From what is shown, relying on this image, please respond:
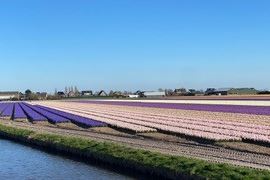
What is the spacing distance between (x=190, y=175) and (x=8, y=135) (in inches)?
825

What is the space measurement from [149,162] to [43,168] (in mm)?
5021

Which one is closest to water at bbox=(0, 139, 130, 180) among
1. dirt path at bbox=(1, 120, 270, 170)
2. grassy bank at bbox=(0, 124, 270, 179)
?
grassy bank at bbox=(0, 124, 270, 179)

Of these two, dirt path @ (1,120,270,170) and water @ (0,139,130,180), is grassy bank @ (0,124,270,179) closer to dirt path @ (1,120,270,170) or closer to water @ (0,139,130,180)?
water @ (0,139,130,180)

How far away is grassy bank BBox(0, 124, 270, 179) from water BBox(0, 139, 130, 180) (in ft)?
2.21

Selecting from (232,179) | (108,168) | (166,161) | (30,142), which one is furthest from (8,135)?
(232,179)

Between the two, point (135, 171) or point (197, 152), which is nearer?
point (135, 171)

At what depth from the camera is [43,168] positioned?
2070cm

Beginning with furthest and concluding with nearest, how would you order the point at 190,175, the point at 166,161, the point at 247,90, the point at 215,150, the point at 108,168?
the point at 247,90 < the point at 215,150 < the point at 108,168 < the point at 166,161 < the point at 190,175

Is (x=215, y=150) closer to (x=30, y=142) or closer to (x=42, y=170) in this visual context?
(x=42, y=170)

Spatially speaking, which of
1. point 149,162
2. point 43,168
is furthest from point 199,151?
point 43,168

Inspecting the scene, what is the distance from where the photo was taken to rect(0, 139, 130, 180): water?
725 inches

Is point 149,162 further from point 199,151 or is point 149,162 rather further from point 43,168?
point 43,168

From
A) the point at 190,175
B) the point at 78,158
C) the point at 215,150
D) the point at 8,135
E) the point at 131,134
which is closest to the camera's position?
the point at 190,175

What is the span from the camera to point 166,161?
17.2 meters
